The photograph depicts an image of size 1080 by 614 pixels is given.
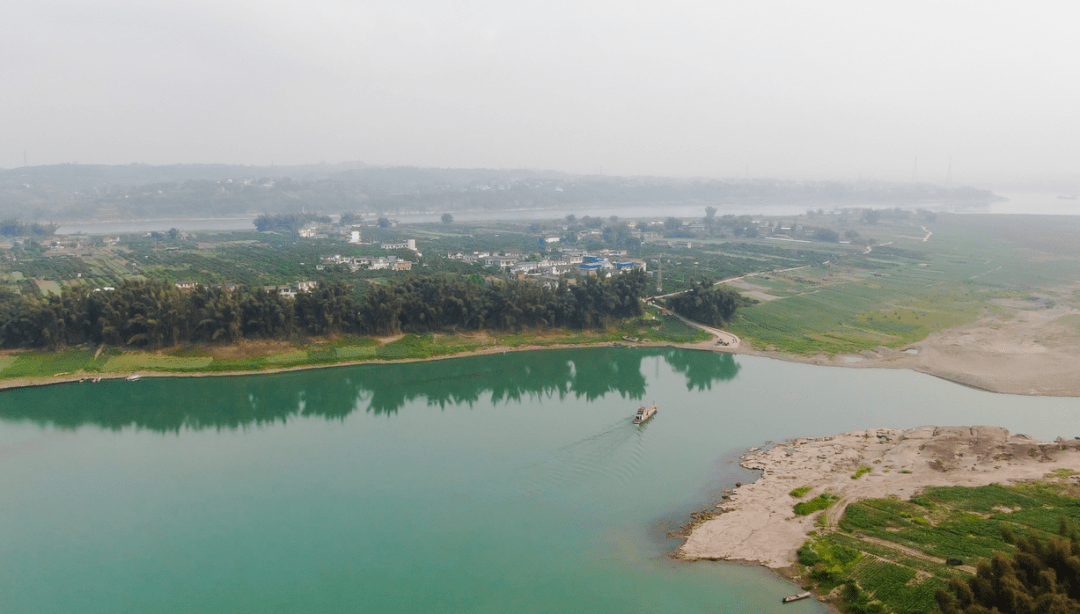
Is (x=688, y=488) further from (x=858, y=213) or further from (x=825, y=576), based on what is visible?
(x=858, y=213)

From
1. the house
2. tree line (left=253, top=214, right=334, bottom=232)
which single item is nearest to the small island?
the house

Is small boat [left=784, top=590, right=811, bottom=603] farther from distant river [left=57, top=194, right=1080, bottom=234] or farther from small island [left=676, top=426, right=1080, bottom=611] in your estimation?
distant river [left=57, top=194, right=1080, bottom=234]

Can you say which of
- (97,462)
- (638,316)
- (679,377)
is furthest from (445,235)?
(97,462)

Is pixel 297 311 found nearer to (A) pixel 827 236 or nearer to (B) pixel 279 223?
(A) pixel 827 236

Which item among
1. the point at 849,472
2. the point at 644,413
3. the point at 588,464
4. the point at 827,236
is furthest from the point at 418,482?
the point at 827,236

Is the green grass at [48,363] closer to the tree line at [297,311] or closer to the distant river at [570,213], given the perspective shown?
the tree line at [297,311]

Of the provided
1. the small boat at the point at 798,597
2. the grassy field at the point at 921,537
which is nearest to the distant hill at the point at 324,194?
the grassy field at the point at 921,537
